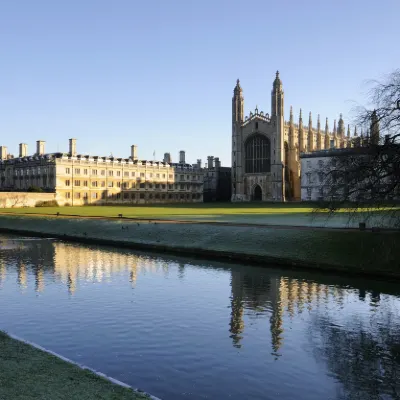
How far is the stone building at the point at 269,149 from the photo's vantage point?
10000 cm

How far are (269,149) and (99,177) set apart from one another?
37.2m

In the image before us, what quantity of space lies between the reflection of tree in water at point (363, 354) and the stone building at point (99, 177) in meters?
72.9

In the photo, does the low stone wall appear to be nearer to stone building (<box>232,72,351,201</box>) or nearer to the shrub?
the shrub

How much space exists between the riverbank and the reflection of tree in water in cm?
742

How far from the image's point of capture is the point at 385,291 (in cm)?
1950

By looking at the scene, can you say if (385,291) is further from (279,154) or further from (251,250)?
(279,154)

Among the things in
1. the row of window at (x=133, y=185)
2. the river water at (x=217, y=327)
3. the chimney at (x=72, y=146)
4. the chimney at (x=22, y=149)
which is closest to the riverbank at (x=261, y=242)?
the river water at (x=217, y=327)

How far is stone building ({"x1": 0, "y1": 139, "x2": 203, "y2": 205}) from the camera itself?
276 feet

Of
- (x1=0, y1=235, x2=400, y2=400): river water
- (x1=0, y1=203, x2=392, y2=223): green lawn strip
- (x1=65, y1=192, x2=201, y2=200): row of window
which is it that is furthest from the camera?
(x1=65, y1=192, x2=201, y2=200): row of window

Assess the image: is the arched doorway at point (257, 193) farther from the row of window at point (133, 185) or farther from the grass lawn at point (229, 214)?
the grass lawn at point (229, 214)

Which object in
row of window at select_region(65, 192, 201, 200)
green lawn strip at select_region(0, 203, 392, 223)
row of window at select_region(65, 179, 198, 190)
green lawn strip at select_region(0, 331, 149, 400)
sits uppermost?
row of window at select_region(65, 179, 198, 190)

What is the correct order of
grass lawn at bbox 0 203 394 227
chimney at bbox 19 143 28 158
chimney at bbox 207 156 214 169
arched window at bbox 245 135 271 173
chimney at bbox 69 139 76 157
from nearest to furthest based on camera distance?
grass lawn at bbox 0 203 394 227 < chimney at bbox 69 139 76 157 < chimney at bbox 19 143 28 158 < arched window at bbox 245 135 271 173 < chimney at bbox 207 156 214 169

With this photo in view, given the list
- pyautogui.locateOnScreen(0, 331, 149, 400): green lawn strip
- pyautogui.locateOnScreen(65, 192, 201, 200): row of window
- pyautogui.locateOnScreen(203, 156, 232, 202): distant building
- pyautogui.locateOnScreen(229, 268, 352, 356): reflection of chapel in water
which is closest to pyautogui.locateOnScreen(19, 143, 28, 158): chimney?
pyautogui.locateOnScreen(65, 192, 201, 200): row of window

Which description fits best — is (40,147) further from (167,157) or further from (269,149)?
(269,149)
